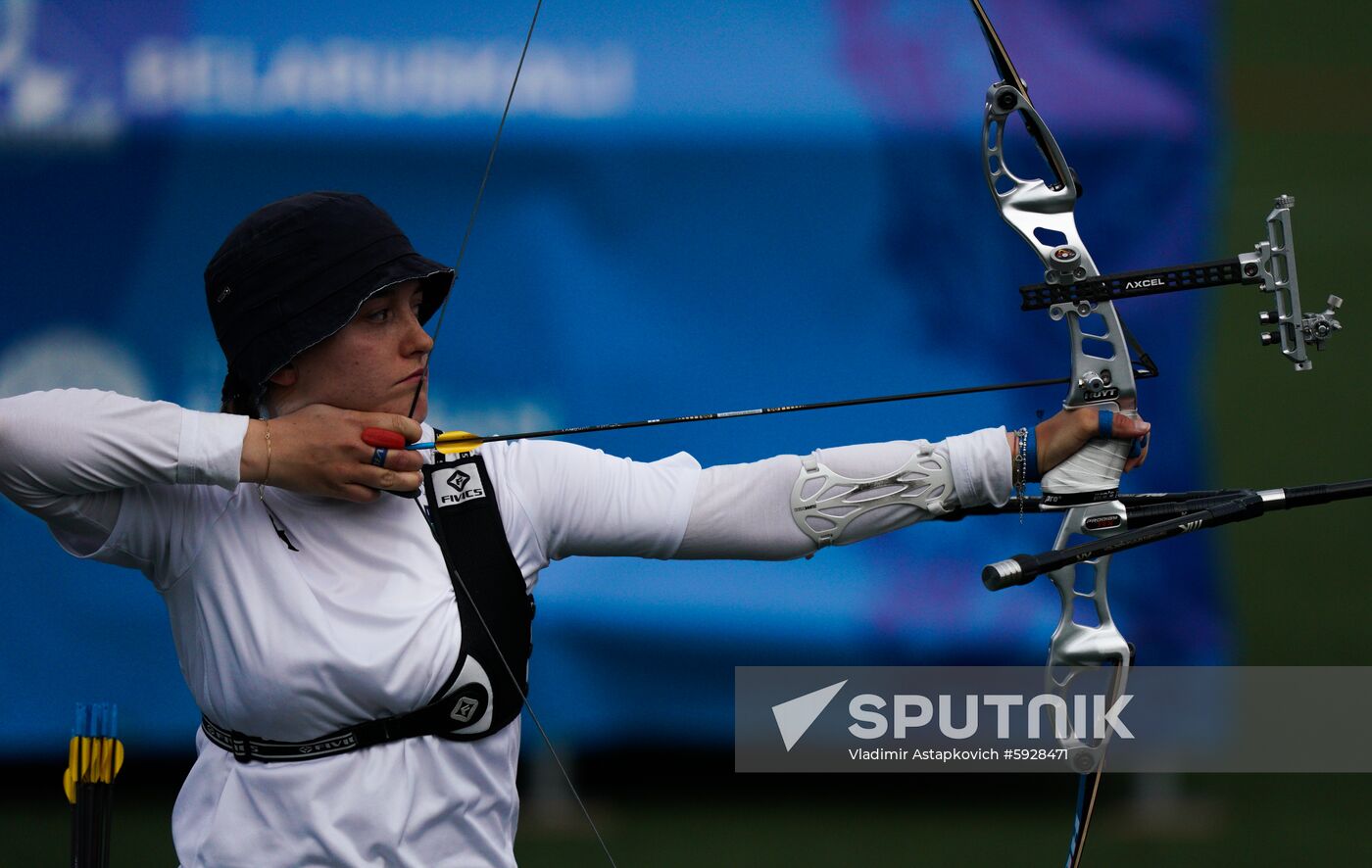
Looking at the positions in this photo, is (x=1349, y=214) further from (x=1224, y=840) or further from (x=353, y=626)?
(x=353, y=626)

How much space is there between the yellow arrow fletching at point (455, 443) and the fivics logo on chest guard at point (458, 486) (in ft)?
0.08

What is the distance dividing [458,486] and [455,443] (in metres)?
0.05

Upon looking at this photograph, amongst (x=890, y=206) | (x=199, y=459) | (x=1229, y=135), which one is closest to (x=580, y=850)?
(x=890, y=206)

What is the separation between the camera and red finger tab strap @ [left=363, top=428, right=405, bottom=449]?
4.80 ft

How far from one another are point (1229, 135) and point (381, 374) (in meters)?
1.74

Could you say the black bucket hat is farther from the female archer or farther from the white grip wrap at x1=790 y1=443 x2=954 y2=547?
the white grip wrap at x1=790 y1=443 x2=954 y2=547

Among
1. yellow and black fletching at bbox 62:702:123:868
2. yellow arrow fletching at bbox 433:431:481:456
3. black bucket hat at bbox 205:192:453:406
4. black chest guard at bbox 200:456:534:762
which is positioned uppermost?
black bucket hat at bbox 205:192:453:406

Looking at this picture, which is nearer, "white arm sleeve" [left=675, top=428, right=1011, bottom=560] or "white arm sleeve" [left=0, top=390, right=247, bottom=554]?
"white arm sleeve" [left=0, top=390, right=247, bottom=554]

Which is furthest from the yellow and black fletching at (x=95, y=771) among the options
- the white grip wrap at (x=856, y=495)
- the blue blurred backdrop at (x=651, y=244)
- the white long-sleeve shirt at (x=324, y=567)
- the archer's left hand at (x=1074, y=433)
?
the archer's left hand at (x=1074, y=433)

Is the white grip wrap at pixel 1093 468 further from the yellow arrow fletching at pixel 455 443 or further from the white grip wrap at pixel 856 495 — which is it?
the yellow arrow fletching at pixel 455 443

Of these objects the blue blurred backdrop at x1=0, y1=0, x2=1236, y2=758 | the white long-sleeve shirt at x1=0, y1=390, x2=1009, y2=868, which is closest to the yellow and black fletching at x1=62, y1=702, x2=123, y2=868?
the blue blurred backdrop at x1=0, y1=0, x2=1236, y2=758

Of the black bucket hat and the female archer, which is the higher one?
the black bucket hat

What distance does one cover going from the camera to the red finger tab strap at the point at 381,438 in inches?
57.6

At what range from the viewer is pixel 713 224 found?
2.64m
